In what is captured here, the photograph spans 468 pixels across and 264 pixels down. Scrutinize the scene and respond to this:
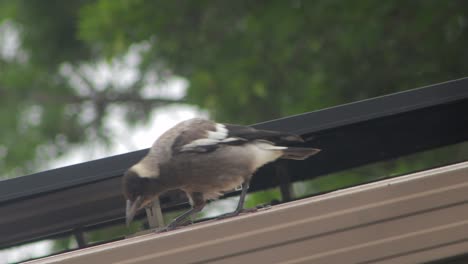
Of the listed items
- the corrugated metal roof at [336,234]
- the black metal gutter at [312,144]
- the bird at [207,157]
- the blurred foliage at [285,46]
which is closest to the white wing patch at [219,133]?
the bird at [207,157]

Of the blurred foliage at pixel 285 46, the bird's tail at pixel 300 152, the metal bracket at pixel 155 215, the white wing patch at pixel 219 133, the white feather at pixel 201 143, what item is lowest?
the metal bracket at pixel 155 215

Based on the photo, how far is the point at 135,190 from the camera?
4.07m

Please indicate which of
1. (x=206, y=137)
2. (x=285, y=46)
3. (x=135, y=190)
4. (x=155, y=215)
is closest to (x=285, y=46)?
(x=285, y=46)

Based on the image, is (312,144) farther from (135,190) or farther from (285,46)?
(285,46)

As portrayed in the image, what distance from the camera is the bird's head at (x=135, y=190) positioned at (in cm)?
406

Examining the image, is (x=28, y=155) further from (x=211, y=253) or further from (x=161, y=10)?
(x=211, y=253)

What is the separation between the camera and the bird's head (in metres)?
4.06

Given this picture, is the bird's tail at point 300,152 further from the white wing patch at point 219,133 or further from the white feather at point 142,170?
the white feather at point 142,170

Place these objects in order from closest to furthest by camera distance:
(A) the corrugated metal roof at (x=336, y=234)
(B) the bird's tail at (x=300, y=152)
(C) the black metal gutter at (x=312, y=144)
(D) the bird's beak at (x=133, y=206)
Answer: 1. (A) the corrugated metal roof at (x=336, y=234)
2. (C) the black metal gutter at (x=312, y=144)
3. (D) the bird's beak at (x=133, y=206)
4. (B) the bird's tail at (x=300, y=152)

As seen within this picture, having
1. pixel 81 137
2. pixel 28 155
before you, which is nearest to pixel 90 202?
pixel 28 155

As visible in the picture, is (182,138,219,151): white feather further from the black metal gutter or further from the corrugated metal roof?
the corrugated metal roof

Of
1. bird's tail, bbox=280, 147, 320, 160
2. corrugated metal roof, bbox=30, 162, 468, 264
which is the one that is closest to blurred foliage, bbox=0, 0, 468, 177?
bird's tail, bbox=280, 147, 320, 160

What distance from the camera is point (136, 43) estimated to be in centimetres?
1004

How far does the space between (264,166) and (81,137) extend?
390 inches
